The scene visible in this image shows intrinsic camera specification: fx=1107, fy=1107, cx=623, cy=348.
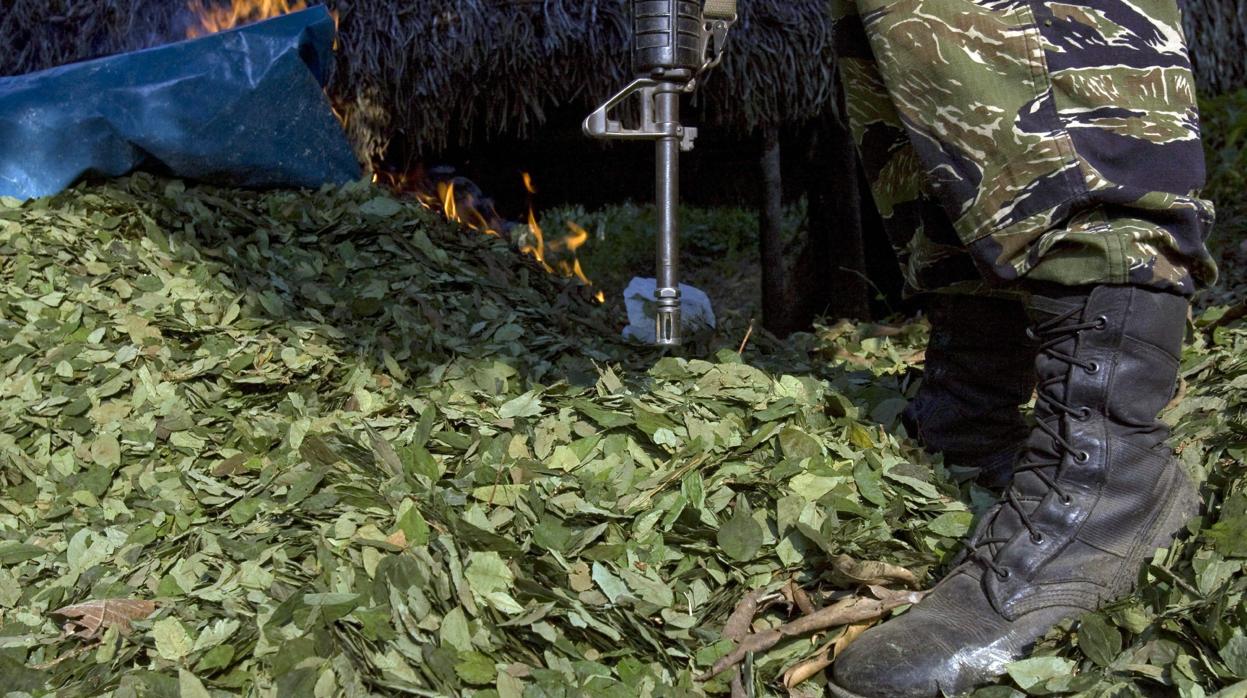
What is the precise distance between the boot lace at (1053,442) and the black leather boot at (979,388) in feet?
1.36

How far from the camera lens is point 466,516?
5.78ft

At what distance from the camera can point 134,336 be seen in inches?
107

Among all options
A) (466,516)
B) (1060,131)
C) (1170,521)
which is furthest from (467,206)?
(1170,521)

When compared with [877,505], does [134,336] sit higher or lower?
higher

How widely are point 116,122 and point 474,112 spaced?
1360 mm

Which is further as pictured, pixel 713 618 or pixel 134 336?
pixel 134 336

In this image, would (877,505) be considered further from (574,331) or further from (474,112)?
(474,112)

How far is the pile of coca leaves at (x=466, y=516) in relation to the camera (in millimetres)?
1496

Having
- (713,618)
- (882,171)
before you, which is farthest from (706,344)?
(713,618)

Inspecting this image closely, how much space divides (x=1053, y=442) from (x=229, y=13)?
11.8 feet

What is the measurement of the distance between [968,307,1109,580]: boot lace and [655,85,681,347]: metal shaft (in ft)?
2.44

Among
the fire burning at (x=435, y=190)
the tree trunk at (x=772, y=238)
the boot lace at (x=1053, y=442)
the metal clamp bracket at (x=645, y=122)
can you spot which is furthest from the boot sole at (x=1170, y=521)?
the tree trunk at (x=772, y=238)

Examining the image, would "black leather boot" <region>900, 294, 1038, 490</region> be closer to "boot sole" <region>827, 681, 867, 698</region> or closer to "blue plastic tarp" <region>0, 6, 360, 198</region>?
"boot sole" <region>827, 681, 867, 698</region>

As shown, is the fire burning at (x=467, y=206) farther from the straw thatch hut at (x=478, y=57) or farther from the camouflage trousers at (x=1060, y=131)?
the camouflage trousers at (x=1060, y=131)
